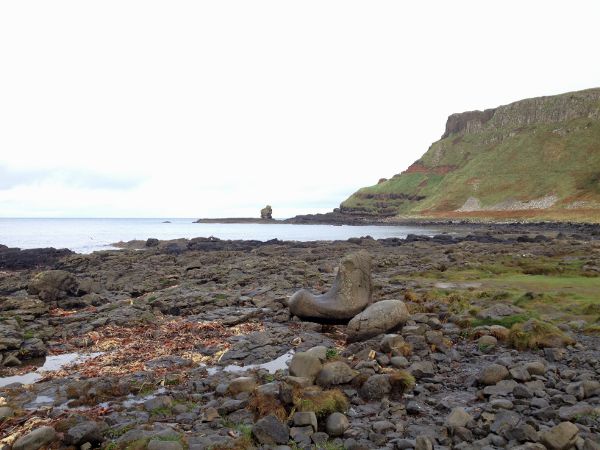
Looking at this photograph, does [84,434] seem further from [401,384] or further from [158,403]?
[401,384]

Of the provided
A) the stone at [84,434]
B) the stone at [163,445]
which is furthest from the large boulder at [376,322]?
the stone at [84,434]

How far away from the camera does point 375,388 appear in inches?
381

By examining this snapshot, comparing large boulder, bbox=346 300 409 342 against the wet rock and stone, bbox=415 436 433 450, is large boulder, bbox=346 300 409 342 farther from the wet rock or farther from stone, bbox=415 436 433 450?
the wet rock

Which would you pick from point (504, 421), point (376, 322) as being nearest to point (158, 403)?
point (504, 421)

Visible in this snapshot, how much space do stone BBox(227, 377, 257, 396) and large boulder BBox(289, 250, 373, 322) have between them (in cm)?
695

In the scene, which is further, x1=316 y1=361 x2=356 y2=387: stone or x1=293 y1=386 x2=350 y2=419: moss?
x1=316 y1=361 x2=356 y2=387: stone

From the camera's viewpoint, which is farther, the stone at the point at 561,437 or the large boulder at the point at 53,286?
the large boulder at the point at 53,286

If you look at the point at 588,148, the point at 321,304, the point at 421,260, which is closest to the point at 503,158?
the point at 588,148

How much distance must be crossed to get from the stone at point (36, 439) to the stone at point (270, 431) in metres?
3.73

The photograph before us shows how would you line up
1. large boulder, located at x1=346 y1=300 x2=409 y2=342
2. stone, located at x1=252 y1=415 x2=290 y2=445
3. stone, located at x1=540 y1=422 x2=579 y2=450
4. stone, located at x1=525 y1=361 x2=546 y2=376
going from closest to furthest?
stone, located at x1=540 y1=422 x2=579 y2=450, stone, located at x1=252 y1=415 x2=290 y2=445, stone, located at x1=525 y1=361 x2=546 y2=376, large boulder, located at x1=346 y1=300 x2=409 y2=342

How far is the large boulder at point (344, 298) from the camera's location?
16781 mm

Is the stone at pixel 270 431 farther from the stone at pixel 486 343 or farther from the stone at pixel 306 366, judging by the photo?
the stone at pixel 486 343

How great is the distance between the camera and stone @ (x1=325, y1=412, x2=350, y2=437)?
805 cm

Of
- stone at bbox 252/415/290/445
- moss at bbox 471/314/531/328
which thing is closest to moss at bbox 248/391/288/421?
stone at bbox 252/415/290/445
